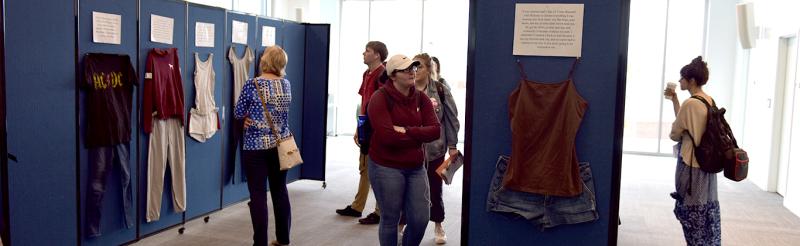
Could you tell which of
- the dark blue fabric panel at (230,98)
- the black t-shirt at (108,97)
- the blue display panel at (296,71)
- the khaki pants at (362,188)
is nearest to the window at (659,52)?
the blue display panel at (296,71)

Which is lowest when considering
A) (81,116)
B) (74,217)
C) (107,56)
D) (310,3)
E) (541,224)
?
(74,217)

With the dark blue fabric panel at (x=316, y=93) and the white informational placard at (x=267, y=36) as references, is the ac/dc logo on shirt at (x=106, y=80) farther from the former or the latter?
the dark blue fabric panel at (x=316, y=93)

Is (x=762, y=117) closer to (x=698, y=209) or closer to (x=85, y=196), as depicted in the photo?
(x=698, y=209)

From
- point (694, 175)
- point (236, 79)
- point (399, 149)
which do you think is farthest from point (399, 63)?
point (236, 79)

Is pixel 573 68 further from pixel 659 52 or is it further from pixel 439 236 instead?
pixel 659 52

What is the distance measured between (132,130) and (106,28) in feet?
2.26

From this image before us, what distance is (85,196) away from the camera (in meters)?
4.11

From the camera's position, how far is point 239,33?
554 cm

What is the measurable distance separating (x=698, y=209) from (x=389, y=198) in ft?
5.76

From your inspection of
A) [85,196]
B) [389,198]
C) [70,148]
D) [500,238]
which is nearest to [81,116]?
[70,148]

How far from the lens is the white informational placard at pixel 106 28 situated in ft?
13.2

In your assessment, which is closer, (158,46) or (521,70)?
(521,70)

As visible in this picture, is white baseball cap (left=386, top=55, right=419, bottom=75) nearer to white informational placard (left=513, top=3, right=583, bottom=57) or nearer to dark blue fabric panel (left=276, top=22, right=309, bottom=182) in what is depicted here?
white informational placard (left=513, top=3, right=583, bottom=57)

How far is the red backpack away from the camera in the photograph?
3.62m
